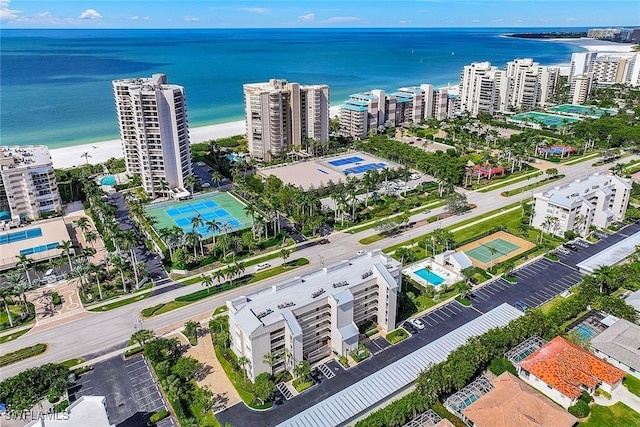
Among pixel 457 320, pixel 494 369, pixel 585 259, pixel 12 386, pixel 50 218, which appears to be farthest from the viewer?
Answer: pixel 50 218

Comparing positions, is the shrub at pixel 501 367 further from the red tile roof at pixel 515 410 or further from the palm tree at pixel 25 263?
the palm tree at pixel 25 263

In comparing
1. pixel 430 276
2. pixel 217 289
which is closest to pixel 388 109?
pixel 430 276

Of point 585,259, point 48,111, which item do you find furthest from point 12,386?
point 48,111

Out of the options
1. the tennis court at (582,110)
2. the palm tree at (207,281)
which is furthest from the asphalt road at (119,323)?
the tennis court at (582,110)

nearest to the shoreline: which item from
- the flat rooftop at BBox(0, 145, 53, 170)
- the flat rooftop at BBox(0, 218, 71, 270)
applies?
the flat rooftop at BBox(0, 145, 53, 170)

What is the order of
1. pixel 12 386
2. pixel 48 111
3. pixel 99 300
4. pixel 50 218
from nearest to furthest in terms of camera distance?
pixel 12 386
pixel 99 300
pixel 50 218
pixel 48 111

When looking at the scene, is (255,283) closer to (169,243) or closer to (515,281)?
(169,243)

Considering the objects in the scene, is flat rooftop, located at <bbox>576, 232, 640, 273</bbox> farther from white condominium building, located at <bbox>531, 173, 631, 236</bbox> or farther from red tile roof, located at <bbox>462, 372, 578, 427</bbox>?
red tile roof, located at <bbox>462, 372, 578, 427</bbox>
